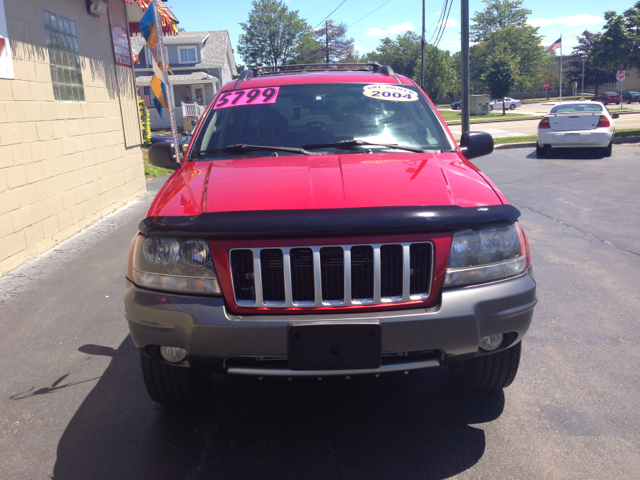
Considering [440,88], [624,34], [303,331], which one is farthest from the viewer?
[440,88]

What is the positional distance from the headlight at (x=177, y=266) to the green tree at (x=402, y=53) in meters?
68.4

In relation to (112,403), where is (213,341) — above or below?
above

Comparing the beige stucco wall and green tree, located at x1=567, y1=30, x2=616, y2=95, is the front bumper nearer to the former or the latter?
the beige stucco wall

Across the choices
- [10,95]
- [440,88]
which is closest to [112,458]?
[10,95]

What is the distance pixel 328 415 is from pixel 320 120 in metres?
1.90

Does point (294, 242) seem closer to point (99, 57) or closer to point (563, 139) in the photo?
point (99, 57)

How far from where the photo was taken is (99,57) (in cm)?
938

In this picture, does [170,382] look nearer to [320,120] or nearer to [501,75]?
[320,120]

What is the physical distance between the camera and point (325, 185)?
2604 millimetres

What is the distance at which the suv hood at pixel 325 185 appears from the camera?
8.06ft

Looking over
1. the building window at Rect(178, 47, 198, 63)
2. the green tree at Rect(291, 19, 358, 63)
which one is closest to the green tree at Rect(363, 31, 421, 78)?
the green tree at Rect(291, 19, 358, 63)

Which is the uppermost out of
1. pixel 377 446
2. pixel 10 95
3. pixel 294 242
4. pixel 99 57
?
pixel 99 57

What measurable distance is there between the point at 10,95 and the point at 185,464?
5.24 metres

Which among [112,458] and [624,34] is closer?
[112,458]
